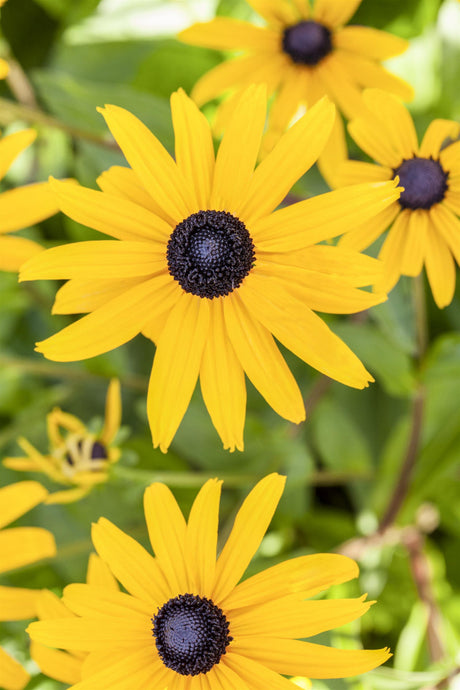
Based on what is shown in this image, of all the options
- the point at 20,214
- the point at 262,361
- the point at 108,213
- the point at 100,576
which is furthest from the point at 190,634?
the point at 20,214

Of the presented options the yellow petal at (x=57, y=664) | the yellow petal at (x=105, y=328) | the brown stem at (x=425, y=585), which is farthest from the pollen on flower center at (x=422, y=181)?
the brown stem at (x=425, y=585)

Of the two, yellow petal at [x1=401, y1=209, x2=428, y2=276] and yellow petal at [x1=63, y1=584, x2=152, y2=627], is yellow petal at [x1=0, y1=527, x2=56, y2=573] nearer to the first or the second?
yellow petal at [x1=63, y1=584, x2=152, y2=627]

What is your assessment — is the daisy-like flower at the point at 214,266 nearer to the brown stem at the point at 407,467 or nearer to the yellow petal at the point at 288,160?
the yellow petal at the point at 288,160

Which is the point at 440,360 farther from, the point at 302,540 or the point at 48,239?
the point at 48,239

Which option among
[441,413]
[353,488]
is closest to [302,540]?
[353,488]

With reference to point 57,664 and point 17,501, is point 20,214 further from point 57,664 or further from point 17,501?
point 57,664

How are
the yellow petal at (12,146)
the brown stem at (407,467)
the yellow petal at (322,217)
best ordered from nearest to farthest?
the yellow petal at (322,217) → the yellow petal at (12,146) → the brown stem at (407,467)
